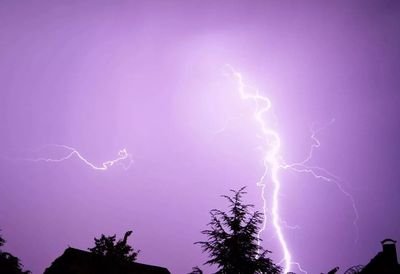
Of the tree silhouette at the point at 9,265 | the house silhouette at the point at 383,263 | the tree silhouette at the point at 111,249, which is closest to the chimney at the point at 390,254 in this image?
the house silhouette at the point at 383,263

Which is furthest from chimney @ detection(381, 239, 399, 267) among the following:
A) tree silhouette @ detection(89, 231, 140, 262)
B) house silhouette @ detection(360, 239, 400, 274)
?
tree silhouette @ detection(89, 231, 140, 262)

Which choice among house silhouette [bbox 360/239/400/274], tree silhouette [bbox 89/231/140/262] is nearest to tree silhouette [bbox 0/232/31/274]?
tree silhouette [bbox 89/231/140/262]

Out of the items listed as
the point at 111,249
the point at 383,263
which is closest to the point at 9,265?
the point at 111,249

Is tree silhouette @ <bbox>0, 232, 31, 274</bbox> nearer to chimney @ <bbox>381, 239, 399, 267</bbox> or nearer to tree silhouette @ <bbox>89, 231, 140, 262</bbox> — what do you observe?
tree silhouette @ <bbox>89, 231, 140, 262</bbox>

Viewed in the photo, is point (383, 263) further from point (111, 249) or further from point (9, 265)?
point (9, 265)

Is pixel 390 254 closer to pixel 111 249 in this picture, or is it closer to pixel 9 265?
pixel 111 249

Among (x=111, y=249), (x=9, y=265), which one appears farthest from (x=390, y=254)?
(x=9, y=265)

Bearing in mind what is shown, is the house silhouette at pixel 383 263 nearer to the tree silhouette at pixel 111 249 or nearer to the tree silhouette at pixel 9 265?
the tree silhouette at pixel 111 249

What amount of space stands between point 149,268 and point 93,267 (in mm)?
4160

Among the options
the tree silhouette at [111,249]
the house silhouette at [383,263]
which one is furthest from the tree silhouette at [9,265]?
the house silhouette at [383,263]

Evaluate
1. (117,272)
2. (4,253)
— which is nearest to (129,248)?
(117,272)

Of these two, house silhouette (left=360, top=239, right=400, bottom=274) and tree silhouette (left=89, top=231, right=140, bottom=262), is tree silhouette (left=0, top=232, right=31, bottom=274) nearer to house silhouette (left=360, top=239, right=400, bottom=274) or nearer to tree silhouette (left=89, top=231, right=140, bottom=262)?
tree silhouette (left=89, top=231, right=140, bottom=262)

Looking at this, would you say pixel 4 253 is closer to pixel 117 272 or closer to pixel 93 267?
pixel 93 267

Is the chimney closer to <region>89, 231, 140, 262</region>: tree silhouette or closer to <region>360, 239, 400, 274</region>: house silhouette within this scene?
<region>360, 239, 400, 274</region>: house silhouette
